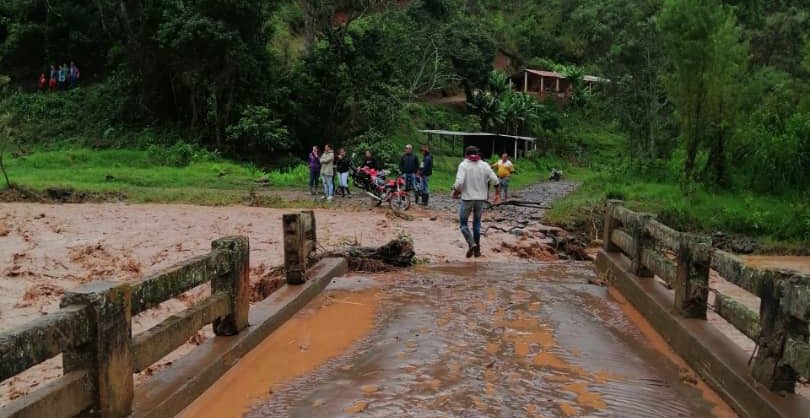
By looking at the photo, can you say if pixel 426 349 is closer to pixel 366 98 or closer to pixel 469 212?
pixel 469 212

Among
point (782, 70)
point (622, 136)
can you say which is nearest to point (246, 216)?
point (782, 70)

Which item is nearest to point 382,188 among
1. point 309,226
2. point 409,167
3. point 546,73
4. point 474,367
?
point 409,167

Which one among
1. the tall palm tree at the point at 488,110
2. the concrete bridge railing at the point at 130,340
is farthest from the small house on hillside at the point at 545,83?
the concrete bridge railing at the point at 130,340

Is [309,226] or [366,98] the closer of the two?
[309,226]

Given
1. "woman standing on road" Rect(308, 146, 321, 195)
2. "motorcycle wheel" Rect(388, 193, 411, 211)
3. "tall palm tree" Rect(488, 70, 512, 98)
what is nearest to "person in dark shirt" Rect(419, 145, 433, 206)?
"motorcycle wheel" Rect(388, 193, 411, 211)

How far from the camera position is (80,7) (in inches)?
1510

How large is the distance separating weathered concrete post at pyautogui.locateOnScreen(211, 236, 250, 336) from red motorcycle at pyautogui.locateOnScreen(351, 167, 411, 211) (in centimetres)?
1410

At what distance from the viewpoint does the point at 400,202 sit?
19.8 meters

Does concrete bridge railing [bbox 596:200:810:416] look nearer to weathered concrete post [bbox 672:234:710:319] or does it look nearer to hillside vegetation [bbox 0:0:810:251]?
weathered concrete post [bbox 672:234:710:319]

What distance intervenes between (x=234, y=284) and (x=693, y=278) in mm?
3879

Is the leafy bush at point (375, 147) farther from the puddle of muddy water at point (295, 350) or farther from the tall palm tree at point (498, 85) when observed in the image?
the puddle of muddy water at point (295, 350)

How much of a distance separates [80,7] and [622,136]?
3937 centimetres

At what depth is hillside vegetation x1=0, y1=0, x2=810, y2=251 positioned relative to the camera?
21.5m

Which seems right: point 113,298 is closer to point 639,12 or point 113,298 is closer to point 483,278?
point 483,278
